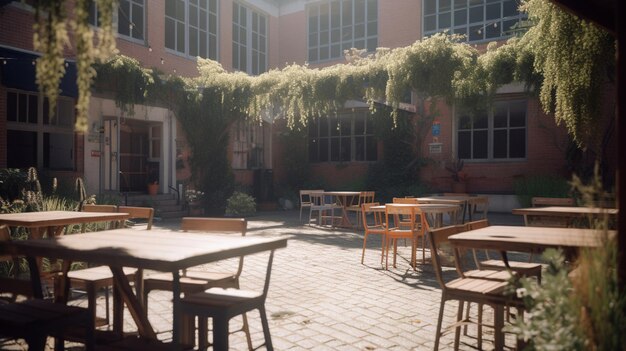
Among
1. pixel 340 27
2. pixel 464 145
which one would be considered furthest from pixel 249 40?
pixel 464 145

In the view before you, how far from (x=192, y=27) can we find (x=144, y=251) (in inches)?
562

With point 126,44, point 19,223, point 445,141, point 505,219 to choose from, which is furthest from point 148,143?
point 19,223

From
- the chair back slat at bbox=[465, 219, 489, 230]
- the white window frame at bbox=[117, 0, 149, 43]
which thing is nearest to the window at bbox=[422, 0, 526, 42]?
the white window frame at bbox=[117, 0, 149, 43]

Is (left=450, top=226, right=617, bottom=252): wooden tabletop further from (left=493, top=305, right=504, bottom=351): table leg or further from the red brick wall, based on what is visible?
the red brick wall

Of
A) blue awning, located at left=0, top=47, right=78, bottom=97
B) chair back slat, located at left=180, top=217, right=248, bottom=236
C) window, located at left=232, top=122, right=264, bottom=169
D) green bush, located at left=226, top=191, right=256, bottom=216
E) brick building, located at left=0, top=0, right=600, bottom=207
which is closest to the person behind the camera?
chair back slat, located at left=180, top=217, right=248, bottom=236

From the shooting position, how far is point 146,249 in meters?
2.54

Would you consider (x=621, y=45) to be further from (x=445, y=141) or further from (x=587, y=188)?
(x=445, y=141)

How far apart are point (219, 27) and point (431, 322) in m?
14.4

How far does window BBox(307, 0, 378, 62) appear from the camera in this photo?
680 inches

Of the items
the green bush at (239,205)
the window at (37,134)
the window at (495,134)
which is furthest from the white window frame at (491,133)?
the window at (37,134)

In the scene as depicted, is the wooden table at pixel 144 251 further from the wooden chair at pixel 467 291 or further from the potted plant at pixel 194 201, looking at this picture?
the potted plant at pixel 194 201

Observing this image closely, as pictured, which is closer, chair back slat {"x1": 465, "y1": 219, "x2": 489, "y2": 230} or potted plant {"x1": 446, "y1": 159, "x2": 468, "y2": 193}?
chair back slat {"x1": 465, "y1": 219, "x2": 489, "y2": 230}

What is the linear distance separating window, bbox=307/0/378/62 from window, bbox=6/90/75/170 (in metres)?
9.37

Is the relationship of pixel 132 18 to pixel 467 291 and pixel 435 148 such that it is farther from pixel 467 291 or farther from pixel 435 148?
pixel 467 291
